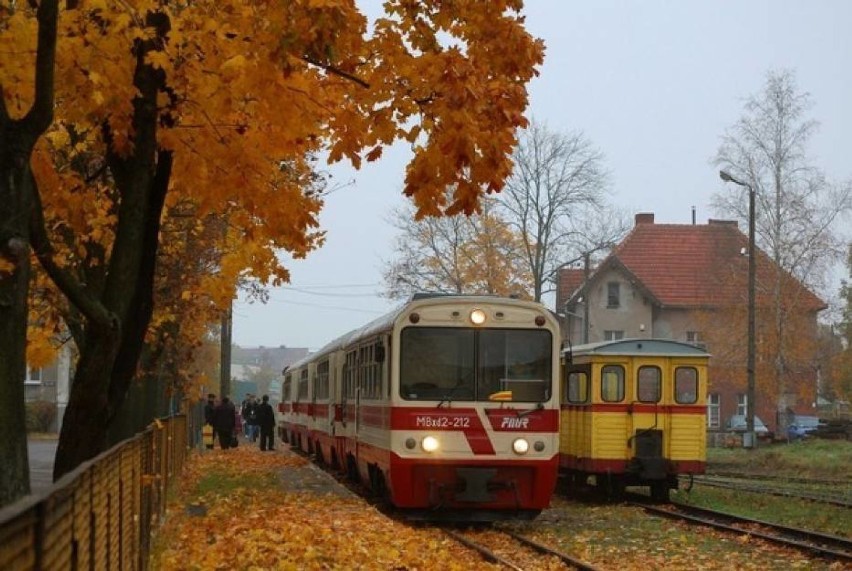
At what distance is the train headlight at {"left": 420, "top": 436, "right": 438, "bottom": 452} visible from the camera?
53.8ft

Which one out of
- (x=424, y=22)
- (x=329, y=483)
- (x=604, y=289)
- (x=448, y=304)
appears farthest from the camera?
(x=604, y=289)

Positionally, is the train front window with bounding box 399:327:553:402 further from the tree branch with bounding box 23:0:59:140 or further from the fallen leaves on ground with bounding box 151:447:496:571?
the tree branch with bounding box 23:0:59:140

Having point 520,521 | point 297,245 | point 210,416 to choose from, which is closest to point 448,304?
point 520,521

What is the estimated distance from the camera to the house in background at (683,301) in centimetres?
5681

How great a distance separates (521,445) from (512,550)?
204 centimetres

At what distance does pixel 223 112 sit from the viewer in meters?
10.8

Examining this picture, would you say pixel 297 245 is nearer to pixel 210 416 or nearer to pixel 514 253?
pixel 210 416

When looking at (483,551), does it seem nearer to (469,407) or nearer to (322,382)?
(469,407)

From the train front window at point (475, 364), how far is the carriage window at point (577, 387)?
557cm

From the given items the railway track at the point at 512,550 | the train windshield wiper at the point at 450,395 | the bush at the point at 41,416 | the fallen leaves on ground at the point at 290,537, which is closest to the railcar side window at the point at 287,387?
the bush at the point at 41,416

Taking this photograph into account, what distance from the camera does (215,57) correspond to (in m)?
10.7

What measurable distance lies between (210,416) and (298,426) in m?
5.34

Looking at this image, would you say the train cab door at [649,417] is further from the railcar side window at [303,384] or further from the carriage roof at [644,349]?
the railcar side window at [303,384]

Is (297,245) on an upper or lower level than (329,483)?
upper
